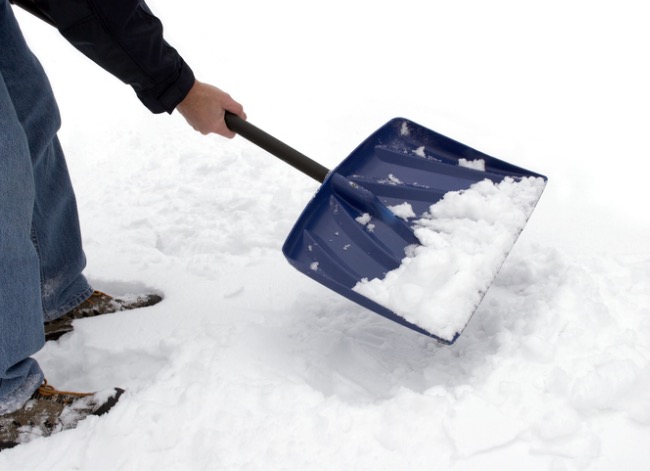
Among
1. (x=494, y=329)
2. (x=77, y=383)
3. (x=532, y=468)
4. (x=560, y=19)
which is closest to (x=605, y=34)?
(x=560, y=19)

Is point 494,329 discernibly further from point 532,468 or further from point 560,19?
point 560,19

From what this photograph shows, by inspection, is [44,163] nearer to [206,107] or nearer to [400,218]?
[206,107]

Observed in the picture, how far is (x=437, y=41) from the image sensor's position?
3143 millimetres

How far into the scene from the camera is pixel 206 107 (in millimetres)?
1599

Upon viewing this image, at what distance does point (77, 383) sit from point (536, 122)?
6.66 ft

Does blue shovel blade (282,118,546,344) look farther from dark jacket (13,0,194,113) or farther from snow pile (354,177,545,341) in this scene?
dark jacket (13,0,194,113)

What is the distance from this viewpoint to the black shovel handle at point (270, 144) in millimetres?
1679

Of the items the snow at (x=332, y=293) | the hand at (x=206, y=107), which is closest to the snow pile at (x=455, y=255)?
the snow at (x=332, y=293)

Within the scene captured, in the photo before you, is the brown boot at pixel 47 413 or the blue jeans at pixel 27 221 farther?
the brown boot at pixel 47 413

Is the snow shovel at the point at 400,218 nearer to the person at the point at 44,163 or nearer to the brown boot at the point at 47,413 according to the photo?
the person at the point at 44,163

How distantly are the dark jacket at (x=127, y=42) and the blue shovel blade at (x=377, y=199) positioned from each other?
47 centimetres

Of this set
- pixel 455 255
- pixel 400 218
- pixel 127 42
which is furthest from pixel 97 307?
pixel 455 255

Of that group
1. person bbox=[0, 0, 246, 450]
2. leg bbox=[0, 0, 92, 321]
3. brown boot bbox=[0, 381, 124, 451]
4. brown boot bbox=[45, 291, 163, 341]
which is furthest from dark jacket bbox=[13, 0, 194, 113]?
brown boot bbox=[0, 381, 124, 451]

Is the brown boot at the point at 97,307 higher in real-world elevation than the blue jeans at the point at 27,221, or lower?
lower
